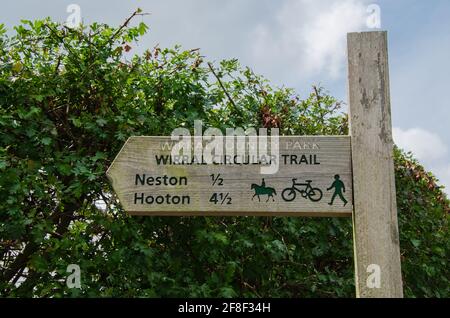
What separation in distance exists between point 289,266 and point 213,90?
1197mm

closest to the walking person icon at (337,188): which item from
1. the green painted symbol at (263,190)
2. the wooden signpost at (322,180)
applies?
the wooden signpost at (322,180)

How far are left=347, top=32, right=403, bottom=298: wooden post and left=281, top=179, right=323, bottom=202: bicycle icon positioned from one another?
15cm

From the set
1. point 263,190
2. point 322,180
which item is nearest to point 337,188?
point 322,180

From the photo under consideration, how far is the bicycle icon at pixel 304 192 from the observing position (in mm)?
2131

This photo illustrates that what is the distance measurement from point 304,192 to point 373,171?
11.3 inches

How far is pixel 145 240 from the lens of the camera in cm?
289

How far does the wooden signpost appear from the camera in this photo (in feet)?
6.81

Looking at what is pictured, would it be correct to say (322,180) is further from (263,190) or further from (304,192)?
(263,190)

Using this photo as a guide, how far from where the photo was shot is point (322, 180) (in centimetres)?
215

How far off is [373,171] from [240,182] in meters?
0.54

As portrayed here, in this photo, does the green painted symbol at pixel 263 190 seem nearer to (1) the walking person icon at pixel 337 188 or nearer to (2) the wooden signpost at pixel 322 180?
(2) the wooden signpost at pixel 322 180

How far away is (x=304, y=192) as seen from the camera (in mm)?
2141

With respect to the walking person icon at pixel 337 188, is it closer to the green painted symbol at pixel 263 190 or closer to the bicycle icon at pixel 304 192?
the bicycle icon at pixel 304 192
